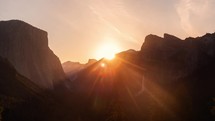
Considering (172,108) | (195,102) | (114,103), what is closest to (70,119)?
(172,108)

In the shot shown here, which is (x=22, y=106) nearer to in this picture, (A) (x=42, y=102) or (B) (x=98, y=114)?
(A) (x=42, y=102)

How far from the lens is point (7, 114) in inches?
5689

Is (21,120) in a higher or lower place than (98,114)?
lower

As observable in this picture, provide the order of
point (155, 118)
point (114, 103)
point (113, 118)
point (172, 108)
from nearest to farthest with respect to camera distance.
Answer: point (113, 118) < point (114, 103) < point (155, 118) < point (172, 108)

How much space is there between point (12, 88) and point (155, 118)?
122m

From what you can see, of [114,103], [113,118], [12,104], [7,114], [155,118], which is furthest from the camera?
[12,104]

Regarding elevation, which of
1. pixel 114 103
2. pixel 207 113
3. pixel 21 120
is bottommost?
pixel 21 120

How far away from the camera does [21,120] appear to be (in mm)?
149250

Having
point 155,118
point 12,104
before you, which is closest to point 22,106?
point 12,104

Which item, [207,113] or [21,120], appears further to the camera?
[207,113]

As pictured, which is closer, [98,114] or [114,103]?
[114,103]

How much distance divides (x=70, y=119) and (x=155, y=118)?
262ft

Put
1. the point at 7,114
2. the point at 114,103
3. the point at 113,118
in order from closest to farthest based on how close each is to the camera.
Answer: the point at 113,118 → the point at 114,103 → the point at 7,114

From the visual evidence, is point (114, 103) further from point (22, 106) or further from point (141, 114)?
point (141, 114)
